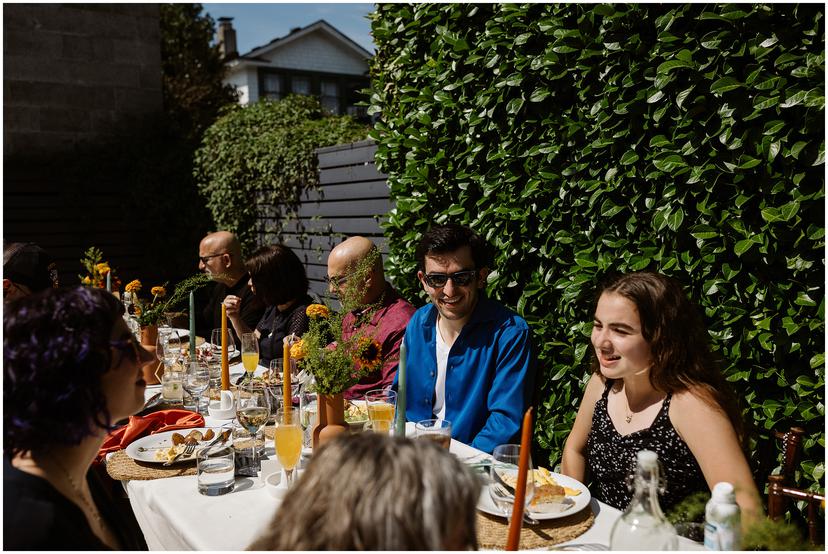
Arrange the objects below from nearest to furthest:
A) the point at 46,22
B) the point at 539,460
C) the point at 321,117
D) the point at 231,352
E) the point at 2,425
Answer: the point at 2,425, the point at 539,460, the point at 231,352, the point at 321,117, the point at 46,22

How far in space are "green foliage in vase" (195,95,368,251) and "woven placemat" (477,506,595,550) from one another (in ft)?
16.6

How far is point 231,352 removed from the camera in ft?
13.2

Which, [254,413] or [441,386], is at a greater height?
[254,413]

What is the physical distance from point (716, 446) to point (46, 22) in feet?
34.2

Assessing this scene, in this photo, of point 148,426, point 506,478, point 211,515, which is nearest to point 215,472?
point 211,515

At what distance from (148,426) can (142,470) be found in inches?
15.6

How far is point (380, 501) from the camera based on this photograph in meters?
0.99

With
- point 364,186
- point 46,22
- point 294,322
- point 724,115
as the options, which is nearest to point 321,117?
point 364,186

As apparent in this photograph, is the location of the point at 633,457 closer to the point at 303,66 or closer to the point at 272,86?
the point at 272,86

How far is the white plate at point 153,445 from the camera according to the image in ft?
7.82

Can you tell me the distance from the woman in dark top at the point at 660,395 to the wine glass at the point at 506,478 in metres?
0.59

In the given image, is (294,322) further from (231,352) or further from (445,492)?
(445,492)

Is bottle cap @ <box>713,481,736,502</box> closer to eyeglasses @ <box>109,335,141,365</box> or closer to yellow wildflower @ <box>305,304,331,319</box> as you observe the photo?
eyeglasses @ <box>109,335,141,365</box>

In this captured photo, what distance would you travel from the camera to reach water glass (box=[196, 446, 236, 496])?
213 cm
